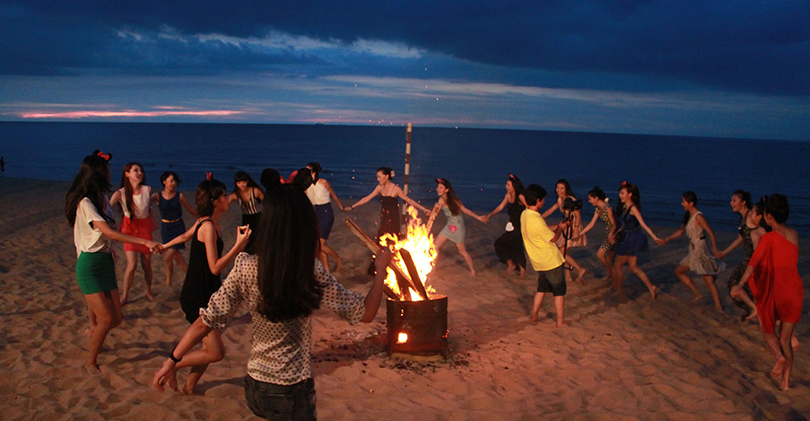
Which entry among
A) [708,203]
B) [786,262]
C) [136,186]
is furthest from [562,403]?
[708,203]

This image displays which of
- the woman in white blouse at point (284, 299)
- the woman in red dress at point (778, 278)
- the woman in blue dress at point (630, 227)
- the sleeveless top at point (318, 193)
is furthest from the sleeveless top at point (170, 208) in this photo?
the woman in red dress at point (778, 278)

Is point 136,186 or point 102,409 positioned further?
point 136,186

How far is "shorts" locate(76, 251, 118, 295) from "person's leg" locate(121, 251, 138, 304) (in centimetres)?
218

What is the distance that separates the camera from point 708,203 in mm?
29484

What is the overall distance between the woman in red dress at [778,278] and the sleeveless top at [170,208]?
7.13 m

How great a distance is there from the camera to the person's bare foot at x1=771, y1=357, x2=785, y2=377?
5.50 m

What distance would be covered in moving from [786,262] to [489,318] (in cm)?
355

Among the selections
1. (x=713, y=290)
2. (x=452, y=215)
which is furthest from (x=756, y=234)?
(x=452, y=215)

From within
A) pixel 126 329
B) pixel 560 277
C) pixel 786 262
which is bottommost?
pixel 126 329

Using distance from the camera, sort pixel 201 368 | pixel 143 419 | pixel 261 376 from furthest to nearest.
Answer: pixel 201 368, pixel 143 419, pixel 261 376

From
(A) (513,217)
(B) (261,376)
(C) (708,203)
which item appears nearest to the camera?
(B) (261,376)

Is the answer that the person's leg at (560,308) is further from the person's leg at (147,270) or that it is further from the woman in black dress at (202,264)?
the person's leg at (147,270)

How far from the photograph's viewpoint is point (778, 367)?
224 inches

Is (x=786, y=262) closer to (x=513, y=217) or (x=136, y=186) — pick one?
(x=513, y=217)
